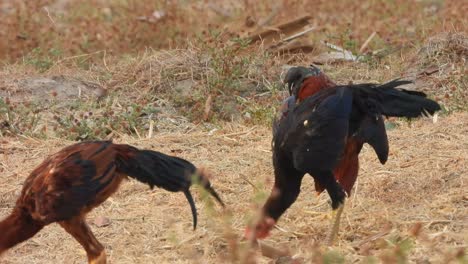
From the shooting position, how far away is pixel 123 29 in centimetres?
1220

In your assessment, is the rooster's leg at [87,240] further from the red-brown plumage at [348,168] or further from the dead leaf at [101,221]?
the red-brown plumage at [348,168]

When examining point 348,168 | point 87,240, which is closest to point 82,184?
point 87,240

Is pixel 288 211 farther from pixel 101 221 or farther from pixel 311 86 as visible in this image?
pixel 101 221

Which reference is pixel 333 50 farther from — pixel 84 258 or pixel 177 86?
pixel 84 258

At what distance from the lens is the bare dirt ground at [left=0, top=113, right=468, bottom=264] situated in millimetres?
5754

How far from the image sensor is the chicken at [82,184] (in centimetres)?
533

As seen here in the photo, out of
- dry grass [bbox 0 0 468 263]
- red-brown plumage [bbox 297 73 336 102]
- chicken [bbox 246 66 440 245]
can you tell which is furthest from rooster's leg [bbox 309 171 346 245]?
red-brown plumage [bbox 297 73 336 102]

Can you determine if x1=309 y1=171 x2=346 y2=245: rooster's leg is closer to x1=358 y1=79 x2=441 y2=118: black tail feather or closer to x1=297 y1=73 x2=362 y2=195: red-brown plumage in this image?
x1=297 y1=73 x2=362 y2=195: red-brown plumage

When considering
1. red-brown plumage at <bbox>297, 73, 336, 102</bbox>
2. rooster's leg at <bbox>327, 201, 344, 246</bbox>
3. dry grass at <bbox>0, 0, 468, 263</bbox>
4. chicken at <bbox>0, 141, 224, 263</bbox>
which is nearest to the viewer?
chicken at <bbox>0, 141, 224, 263</bbox>

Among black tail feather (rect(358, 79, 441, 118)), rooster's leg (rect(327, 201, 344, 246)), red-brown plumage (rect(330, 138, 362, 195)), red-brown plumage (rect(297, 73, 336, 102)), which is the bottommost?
rooster's leg (rect(327, 201, 344, 246))

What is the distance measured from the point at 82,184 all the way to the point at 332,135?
1.39 metres

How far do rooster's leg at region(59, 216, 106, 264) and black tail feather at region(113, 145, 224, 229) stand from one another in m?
0.37

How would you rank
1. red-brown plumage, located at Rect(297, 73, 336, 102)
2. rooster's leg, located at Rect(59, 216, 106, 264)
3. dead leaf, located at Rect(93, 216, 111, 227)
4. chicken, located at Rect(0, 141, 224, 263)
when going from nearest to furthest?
chicken, located at Rect(0, 141, 224, 263) < rooster's leg, located at Rect(59, 216, 106, 264) < red-brown plumage, located at Rect(297, 73, 336, 102) < dead leaf, located at Rect(93, 216, 111, 227)

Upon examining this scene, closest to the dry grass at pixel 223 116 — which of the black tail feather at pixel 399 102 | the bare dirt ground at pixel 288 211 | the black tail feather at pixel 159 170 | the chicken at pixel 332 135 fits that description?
the bare dirt ground at pixel 288 211
